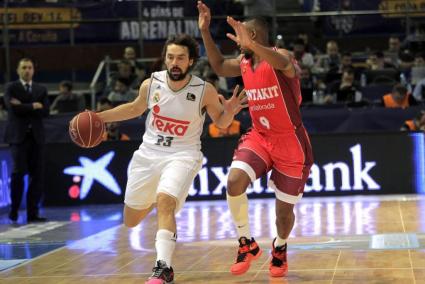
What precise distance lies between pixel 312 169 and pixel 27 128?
15.1 feet

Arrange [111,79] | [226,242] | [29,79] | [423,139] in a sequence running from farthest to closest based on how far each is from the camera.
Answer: [111,79]
[423,139]
[29,79]
[226,242]

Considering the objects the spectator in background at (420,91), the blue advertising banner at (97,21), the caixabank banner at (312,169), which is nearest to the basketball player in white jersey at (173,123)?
the caixabank banner at (312,169)

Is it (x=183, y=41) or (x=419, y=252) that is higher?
(x=183, y=41)

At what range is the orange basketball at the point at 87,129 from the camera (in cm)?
789

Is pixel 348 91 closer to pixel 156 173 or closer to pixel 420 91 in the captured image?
pixel 420 91

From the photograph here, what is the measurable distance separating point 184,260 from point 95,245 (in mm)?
1736

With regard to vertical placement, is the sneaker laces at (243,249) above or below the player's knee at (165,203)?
below

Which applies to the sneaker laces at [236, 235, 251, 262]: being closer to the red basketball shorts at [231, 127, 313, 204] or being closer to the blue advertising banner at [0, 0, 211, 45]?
the red basketball shorts at [231, 127, 313, 204]

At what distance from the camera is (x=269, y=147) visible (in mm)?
7832

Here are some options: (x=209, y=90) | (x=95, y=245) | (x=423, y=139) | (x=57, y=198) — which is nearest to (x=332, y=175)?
(x=423, y=139)

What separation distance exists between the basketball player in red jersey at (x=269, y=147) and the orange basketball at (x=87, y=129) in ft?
3.73

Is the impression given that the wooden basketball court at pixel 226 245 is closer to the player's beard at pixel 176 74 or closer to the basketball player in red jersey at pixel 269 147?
the basketball player in red jersey at pixel 269 147

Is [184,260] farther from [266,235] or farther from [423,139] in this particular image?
[423,139]

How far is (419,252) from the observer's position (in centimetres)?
873
